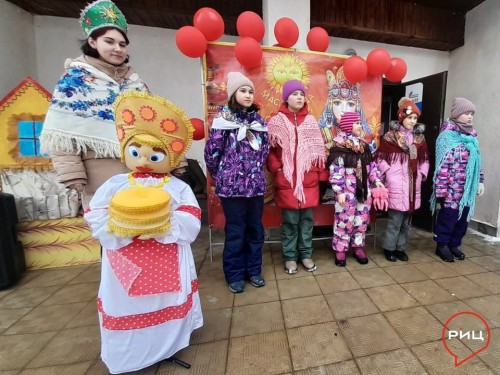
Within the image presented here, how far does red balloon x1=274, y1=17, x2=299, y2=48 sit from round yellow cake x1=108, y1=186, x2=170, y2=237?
214cm

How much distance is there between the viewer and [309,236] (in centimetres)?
263

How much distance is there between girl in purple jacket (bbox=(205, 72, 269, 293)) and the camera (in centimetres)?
208

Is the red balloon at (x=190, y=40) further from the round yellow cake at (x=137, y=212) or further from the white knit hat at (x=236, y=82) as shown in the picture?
the round yellow cake at (x=137, y=212)

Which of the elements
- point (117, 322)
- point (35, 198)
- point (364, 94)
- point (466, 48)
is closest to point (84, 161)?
point (117, 322)

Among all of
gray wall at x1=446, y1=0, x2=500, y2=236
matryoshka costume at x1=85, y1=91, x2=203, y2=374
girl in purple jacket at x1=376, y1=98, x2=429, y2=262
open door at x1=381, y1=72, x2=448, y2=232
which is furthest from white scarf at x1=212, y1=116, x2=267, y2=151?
gray wall at x1=446, y1=0, x2=500, y2=236

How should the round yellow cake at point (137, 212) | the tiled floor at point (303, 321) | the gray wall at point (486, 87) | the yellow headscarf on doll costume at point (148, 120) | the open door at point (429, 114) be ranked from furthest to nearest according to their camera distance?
the gray wall at point (486, 87) < the open door at point (429, 114) < the tiled floor at point (303, 321) < the yellow headscarf on doll costume at point (148, 120) < the round yellow cake at point (137, 212)

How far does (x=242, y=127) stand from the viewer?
2.08 metres

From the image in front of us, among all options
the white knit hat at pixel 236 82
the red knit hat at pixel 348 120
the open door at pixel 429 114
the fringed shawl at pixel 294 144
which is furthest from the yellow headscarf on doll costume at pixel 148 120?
the open door at pixel 429 114

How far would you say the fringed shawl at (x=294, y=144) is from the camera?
2.37 meters

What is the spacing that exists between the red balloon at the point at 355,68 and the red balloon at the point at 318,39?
12.0 inches

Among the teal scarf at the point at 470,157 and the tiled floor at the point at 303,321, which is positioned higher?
the teal scarf at the point at 470,157

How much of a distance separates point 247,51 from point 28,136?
7.29 feet

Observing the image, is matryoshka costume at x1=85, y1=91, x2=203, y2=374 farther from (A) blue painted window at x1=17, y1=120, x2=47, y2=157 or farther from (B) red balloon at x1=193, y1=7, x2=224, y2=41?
(A) blue painted window at x1=17, y1=120, x2=47, y2=157

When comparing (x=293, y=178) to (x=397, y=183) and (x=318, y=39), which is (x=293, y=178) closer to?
(x=397, y=183)
